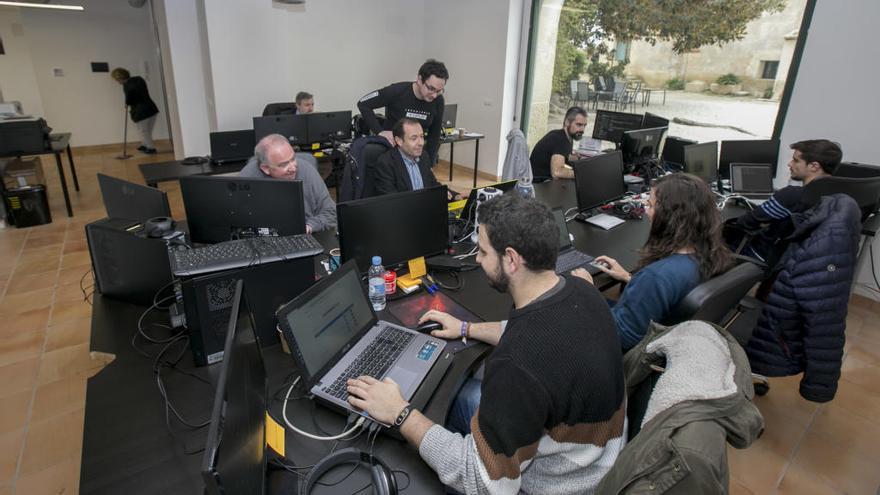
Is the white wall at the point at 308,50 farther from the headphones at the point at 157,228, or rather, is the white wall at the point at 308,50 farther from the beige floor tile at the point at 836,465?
the beige floor tile at the point at 836,465

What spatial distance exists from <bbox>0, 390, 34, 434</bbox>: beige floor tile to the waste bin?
10.3 ft

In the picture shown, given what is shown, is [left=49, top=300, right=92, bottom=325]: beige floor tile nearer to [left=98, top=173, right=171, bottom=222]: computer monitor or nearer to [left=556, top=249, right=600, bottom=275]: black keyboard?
[left=98, top=173, right=171, bottom=222]: computer monitor

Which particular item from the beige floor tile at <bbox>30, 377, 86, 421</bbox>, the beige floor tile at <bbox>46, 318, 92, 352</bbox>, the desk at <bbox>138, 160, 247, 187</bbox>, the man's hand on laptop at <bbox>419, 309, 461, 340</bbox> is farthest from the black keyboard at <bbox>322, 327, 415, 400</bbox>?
the desk at <bbox>138, 160, 247, 187</bbox>

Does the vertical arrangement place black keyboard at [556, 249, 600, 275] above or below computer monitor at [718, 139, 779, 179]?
below

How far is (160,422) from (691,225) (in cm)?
194

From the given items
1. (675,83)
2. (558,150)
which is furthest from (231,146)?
(675,83)

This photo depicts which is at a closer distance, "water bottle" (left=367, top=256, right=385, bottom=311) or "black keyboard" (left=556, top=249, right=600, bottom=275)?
"water bottle" (left=367, top=256, right=385, bottom=311)

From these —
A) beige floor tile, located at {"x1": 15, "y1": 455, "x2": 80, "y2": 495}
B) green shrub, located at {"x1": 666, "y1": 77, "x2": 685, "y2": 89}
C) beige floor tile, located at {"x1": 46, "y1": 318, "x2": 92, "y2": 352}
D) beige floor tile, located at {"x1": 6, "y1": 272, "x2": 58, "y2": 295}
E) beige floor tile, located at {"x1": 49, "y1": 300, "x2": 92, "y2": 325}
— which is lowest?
beige floor tile, located at {"x1": 15, "y1": 455, "x2": 80, "y2": 495}

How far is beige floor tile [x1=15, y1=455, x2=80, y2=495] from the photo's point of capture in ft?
6.32

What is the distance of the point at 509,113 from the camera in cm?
680

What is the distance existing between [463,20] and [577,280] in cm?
657

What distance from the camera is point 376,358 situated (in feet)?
4.72

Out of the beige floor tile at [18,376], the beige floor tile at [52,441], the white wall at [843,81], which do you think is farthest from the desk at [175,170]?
the white wall at [843,81]

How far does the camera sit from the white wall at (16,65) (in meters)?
6.68
